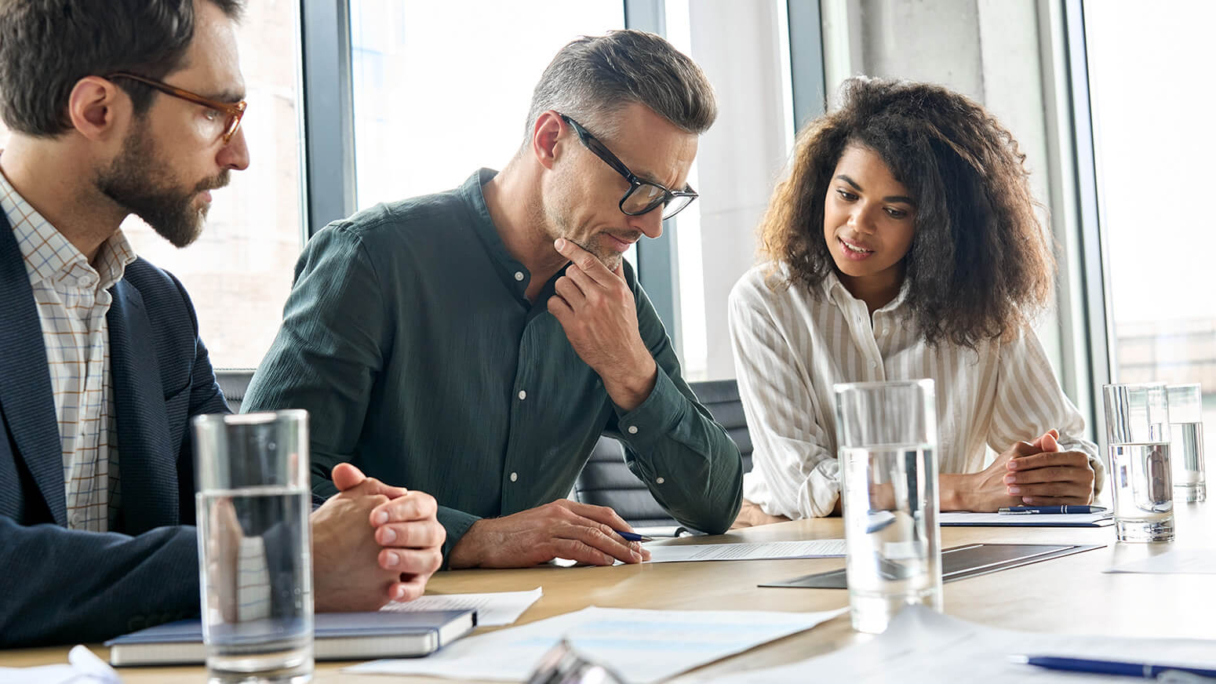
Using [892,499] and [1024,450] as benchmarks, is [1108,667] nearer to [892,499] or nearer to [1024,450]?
[892,499]

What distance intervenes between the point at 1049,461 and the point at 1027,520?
0.26 meters

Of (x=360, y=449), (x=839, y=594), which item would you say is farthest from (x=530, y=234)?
(x=839, y=594)

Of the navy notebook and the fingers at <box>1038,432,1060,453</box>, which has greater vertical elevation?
the fingers at <box>1038,432,1060,453</box>

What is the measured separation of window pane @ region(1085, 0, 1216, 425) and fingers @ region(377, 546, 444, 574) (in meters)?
3.35

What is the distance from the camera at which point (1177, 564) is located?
1114 mm

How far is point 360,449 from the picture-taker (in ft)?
5.61

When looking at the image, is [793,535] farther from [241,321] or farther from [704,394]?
[241,321]

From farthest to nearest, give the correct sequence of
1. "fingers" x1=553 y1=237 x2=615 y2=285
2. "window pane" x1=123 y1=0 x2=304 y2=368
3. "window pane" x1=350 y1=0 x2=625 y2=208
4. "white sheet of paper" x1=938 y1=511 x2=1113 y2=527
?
"window pane" x1=350 y1=0 x2=625 y2=208 < "window pane" x1=123 y1=0 x2=304 y2=368 < "fingers" x1=553 y1=237 x2=615 y2=285 < "white sheet of paper" x1=938 y1=511 x2=1113 y2=527

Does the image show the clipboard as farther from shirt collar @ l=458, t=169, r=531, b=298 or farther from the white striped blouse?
the white striped blouse

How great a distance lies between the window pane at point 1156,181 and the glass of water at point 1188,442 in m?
1.87

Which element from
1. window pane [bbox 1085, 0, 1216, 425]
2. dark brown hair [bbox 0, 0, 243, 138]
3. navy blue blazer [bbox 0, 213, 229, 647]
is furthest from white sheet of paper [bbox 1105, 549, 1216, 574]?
window pane [bbox 1085, 0, 1216, 425]

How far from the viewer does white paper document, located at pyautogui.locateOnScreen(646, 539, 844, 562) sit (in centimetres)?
133

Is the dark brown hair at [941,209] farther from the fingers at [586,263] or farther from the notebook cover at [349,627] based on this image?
the notebook cover at [349,627]

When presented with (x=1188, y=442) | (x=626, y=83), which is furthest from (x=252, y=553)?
(x=1188, y=442)
